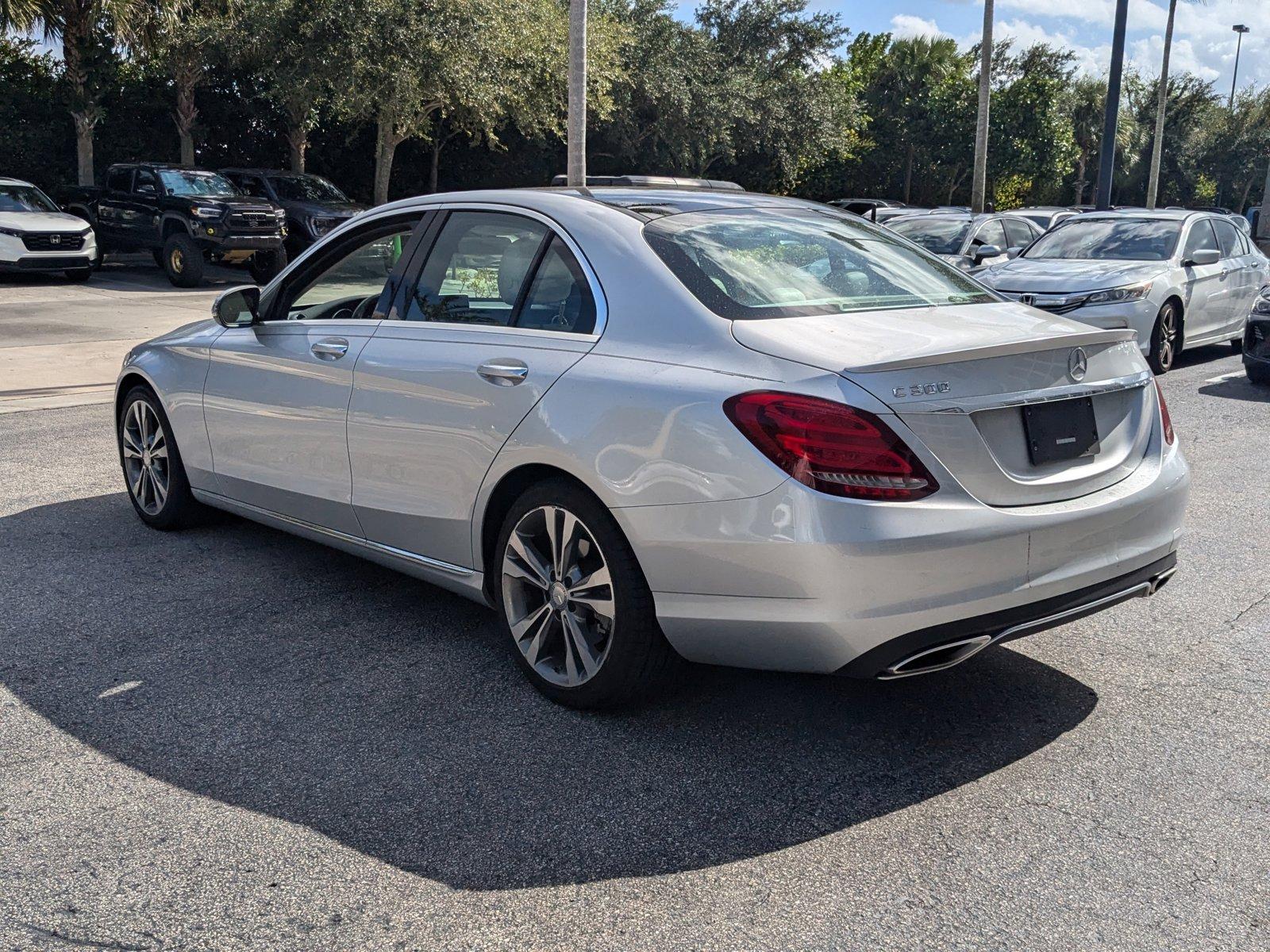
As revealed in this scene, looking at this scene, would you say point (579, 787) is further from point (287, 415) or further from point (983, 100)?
point (983, 100)

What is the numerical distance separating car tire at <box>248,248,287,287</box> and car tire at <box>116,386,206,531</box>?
623 inches

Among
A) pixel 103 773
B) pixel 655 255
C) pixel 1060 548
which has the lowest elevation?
pixel 103 773

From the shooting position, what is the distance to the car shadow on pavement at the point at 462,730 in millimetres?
3260

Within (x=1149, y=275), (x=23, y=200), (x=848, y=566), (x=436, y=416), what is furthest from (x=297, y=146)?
(x=848, y=566)

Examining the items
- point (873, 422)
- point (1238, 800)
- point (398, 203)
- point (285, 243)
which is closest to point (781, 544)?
point (873, 422)

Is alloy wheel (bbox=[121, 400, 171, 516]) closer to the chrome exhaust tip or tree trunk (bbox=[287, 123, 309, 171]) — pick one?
the chrome exhaust tip

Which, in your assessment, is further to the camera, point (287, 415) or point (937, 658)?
point (287, 415)

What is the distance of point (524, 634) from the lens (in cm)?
412

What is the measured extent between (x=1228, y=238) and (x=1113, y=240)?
1639 millimetres

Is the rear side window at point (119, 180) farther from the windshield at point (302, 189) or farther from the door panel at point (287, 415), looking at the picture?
the door panel at point (287, 415)

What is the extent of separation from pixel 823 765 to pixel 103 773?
2.03 meters

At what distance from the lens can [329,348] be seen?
15.8 feet

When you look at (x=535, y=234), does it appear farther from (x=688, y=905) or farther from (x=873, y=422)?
(x=688, y=905)

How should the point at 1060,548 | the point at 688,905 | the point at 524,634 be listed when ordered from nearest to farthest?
the point at 688,905
the point at 1060,548
the point at 524,634
